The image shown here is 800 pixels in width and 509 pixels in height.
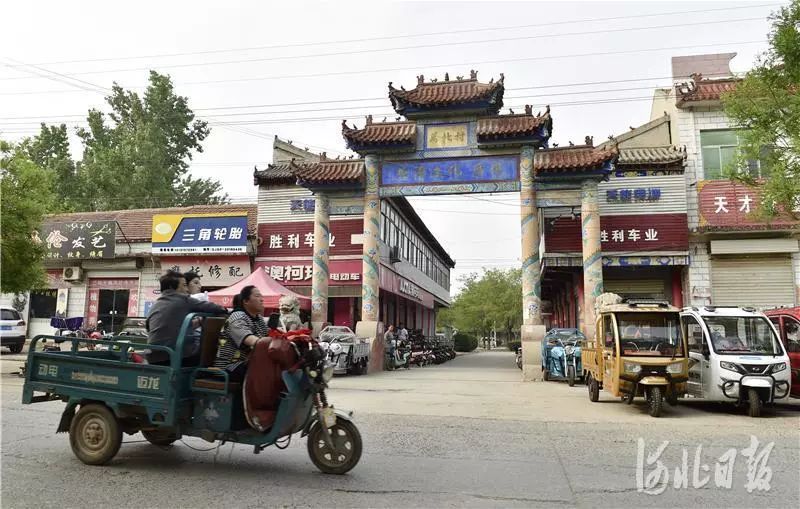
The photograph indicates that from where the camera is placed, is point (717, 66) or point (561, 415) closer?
point (561, 415)

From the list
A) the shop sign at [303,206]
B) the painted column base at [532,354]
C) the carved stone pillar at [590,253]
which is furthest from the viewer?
the shop sign at [303,206]

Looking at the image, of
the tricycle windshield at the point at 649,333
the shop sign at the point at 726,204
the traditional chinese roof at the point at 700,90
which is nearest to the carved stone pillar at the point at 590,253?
the shop sign at the point at 726,204

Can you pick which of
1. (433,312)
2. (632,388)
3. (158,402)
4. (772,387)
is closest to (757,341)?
(772,387)

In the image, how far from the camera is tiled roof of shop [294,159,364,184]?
64.3ft

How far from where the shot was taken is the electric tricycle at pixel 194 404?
5.09 m

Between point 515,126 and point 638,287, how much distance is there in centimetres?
881

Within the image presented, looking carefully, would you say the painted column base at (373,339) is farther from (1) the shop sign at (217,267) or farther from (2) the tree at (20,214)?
(2) the tree at (20,214)

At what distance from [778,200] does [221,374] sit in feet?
39.7

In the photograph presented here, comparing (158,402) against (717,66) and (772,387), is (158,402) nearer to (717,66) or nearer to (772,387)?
(772,387)

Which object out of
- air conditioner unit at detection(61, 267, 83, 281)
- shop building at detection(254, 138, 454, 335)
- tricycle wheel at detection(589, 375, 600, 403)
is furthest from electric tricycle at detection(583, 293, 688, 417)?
air conditioner unit at detection(61, 267, 83, 281)

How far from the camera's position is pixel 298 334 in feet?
16.8

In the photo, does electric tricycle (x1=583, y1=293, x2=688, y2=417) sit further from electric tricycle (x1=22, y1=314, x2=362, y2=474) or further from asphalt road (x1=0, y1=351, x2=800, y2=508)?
electric tricycle (x1=22, y1=314, x2=362, y2=474)

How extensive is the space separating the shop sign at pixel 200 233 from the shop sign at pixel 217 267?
633 mm

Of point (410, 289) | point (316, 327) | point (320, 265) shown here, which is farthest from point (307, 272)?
point (410, 289)
